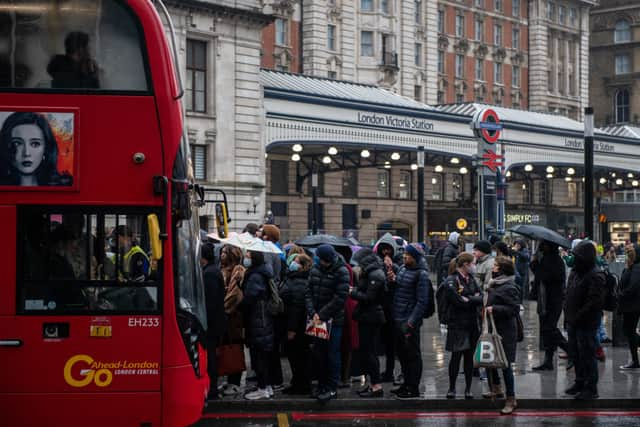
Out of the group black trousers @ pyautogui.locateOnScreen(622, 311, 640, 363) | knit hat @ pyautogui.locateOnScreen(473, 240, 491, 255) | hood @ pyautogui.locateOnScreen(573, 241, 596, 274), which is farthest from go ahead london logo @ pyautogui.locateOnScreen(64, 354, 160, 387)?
black trousers @ pyautogui.locateOnScreen(622, 311, 640, 363)

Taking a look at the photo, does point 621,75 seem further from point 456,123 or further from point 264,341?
point 264,341

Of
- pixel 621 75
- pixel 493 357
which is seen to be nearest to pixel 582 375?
pixel 493 357

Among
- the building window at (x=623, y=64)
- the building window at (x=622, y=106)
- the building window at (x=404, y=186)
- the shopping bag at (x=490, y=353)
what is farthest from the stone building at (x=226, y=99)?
the building window at (x=623, y=64)

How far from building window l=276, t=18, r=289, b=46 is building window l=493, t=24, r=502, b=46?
22.8m

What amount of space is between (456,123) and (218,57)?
1460 cm

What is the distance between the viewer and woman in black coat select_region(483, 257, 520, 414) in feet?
39.5

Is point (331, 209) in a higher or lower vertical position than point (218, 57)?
lower

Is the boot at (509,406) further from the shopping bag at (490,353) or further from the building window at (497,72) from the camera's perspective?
the building window at (497,72)

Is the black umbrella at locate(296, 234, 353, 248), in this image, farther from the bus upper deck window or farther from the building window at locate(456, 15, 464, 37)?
the building window at locate(456, 15, 464, 37)

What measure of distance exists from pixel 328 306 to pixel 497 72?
67.8 metres

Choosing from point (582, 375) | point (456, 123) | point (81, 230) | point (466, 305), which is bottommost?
point (582, 375)

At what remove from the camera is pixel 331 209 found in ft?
188

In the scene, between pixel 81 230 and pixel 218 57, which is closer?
pixel 81 230

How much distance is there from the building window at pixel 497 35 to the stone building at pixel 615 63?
21.6m
